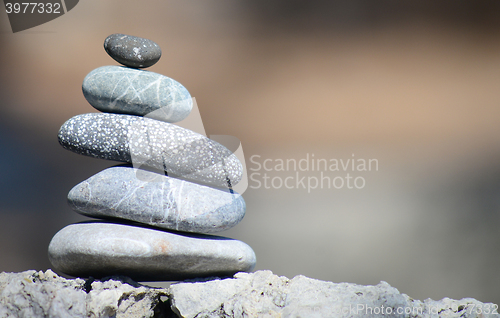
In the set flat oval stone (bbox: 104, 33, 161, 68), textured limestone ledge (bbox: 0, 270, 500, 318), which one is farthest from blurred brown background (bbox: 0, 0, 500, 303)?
textured limestone ledge (bbox: 0, 270, 500, 318)

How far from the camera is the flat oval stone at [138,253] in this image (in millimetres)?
1464

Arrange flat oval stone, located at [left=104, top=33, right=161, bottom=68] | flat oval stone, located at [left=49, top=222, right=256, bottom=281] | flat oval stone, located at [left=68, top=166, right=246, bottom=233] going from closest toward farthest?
flat oval stone, located at [left=49, top=222, right=256, bottom=281] < flat oval stone, located at [left=68, top=166, right=246, bottom=233] < flat oval stone, located at [left=104, top=33, right=161, bottom=68]

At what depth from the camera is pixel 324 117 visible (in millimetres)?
2637

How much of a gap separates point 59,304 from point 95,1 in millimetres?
2191

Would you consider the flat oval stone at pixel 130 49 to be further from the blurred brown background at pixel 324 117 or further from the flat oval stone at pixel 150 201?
the blurred brown background at pixel 324 117

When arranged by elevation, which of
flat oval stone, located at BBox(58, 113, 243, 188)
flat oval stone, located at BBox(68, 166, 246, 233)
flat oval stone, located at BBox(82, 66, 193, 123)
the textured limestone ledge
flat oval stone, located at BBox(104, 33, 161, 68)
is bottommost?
the textured limestone ledge

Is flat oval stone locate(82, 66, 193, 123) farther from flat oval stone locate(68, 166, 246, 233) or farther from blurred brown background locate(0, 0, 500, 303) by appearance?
blurred brown background locate(0, 0, 500, 303)

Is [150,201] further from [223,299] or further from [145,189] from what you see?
[223,299]

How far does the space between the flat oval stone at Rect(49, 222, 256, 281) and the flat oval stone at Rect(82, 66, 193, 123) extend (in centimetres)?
59

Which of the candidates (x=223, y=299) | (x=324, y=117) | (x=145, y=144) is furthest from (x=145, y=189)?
(x=324, y=117)

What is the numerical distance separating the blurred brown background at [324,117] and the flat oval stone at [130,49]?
0.90m

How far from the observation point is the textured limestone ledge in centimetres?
126

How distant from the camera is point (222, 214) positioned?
5.50 ft

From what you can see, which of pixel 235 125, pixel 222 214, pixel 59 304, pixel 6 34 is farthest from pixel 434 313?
pixel 6 34
